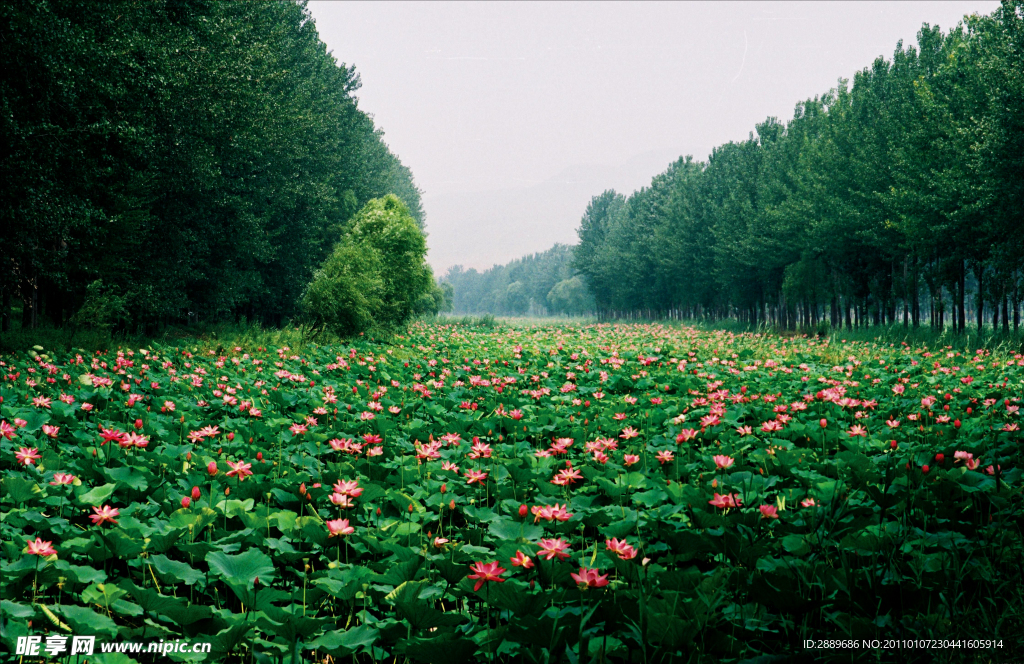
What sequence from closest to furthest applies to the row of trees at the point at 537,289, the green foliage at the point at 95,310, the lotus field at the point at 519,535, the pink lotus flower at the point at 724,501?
the lotus field at the point at 519,535
the pink lotus flower at the point at 724,501
the green foliage at the point at 95,310
the row of trees at the point at 537,289

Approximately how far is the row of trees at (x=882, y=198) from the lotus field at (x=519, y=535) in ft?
47.0

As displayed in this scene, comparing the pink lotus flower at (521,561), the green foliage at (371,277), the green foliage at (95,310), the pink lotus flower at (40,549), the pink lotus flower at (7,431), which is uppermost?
the green foliage at (371,277)

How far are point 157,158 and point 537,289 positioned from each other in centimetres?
11811

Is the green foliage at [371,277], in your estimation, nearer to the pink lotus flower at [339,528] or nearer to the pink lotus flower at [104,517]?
the pink lotus flower at [104,517]

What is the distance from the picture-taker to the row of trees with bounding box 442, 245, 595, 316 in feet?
346

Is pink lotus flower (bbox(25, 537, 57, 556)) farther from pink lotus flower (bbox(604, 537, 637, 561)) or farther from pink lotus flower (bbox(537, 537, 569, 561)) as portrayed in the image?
pink lotus flower (bbox(604, 537, 637, 561))

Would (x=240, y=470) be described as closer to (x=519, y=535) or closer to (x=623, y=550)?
(x=519, y=535)

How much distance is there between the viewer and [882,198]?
73.2ft

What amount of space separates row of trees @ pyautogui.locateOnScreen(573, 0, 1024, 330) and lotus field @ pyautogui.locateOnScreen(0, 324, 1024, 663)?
47.0 ft

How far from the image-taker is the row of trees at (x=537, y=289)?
10556 centimetres

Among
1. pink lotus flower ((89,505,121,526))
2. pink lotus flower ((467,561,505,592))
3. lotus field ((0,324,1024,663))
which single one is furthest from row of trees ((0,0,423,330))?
pink lotus flower ((467,561,505,592))

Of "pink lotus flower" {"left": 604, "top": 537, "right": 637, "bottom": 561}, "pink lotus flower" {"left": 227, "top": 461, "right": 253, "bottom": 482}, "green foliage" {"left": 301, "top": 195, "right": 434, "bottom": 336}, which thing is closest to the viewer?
"pink lotus flower" {"left": 604, "top": 537, "right": 637, "bottom": 561}

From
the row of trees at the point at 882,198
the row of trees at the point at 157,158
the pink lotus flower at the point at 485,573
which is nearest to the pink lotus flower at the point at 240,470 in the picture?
the pink lotus flower at the point at 485,573
